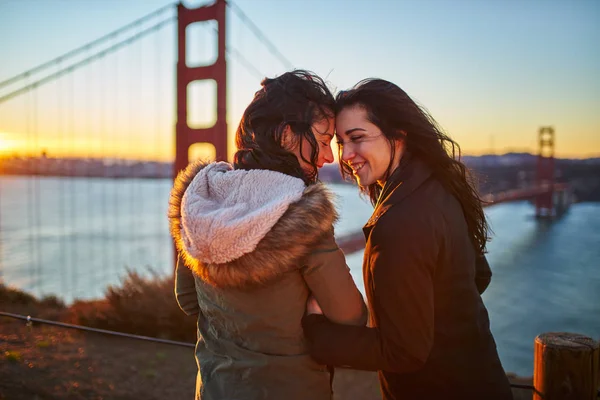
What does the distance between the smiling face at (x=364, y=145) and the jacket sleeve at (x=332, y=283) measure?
345mm

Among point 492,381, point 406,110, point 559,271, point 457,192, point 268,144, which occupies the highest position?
point 406,110

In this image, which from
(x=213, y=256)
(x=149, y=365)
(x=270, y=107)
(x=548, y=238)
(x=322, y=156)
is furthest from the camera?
(x=548, y=238)

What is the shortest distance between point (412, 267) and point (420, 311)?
96 mm

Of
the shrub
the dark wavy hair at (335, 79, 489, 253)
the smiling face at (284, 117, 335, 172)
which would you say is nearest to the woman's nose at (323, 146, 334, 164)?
the smiling face at (284, 117, 335, 172)

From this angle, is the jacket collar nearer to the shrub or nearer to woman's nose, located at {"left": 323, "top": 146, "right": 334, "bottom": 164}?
woman's nose, located at {"left": 323, "top": 146, "right": 334, "bottom": 164}

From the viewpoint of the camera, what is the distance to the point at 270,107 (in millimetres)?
1113

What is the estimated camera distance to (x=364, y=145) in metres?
1.30

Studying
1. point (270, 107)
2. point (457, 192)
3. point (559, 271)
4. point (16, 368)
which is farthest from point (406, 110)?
point (559, 271)

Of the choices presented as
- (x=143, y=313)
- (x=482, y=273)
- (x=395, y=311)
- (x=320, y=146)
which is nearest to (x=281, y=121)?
(x=320, y=146)

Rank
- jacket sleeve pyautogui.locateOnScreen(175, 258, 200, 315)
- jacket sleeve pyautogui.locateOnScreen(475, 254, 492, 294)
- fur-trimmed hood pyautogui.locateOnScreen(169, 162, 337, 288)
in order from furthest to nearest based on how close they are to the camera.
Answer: jacket sleeve pyautogui.locateOnScreen(475, 254, 492, 294)
jacket sleeve pyautogui.locateOnScreen(175, 258, 200, 315)
fur-trimmed hood pyautogui.locateOnScreen(169, 162, 337, 288)

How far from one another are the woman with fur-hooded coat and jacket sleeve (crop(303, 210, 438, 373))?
47 millimetres

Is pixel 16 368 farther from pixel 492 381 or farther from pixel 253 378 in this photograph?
pixel 492 381

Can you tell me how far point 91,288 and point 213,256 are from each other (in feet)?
84.4

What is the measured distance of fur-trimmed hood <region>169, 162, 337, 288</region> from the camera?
963 mm
